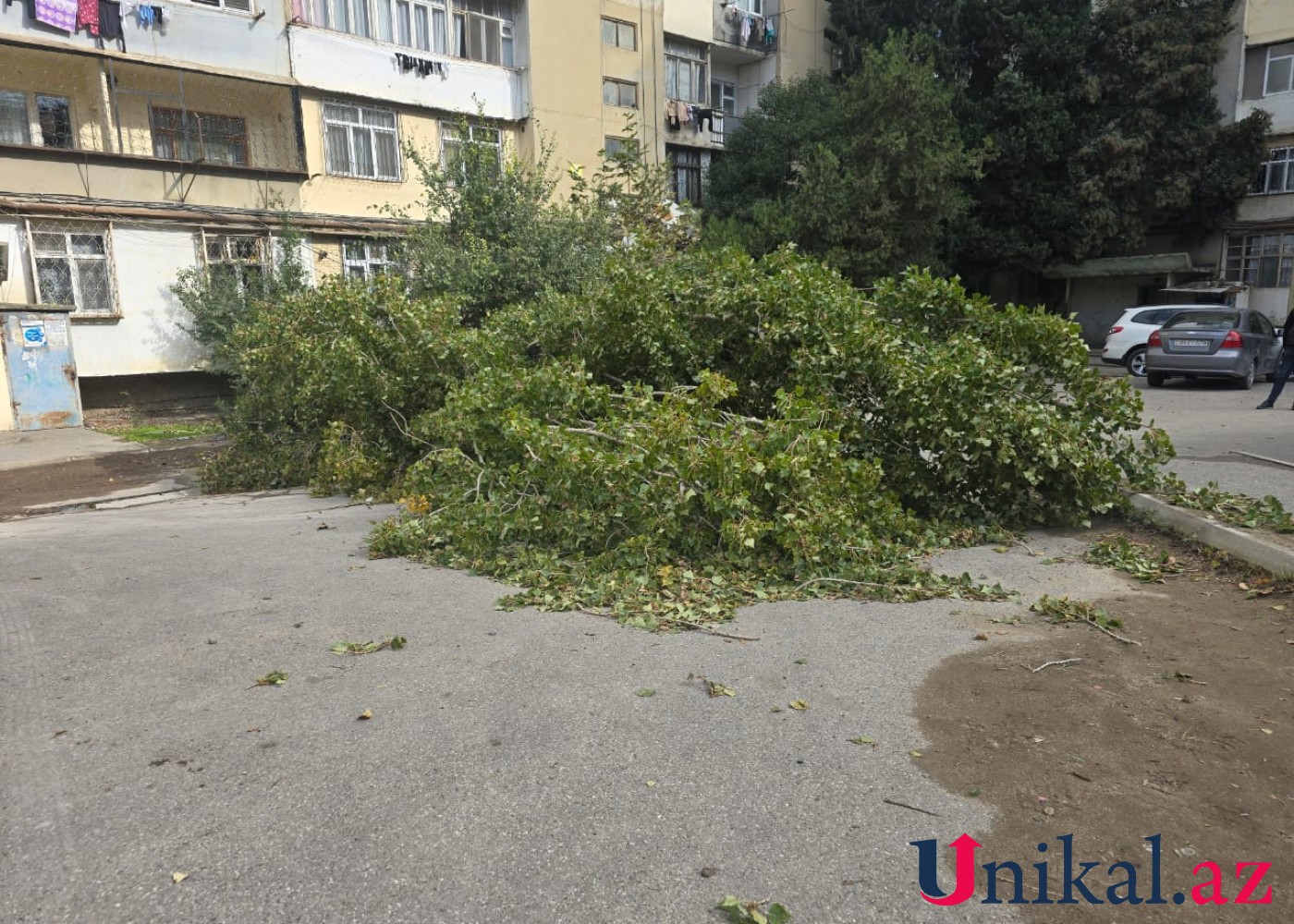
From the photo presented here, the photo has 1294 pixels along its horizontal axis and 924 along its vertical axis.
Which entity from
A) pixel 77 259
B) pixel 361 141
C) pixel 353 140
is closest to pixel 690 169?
pixel 361 141

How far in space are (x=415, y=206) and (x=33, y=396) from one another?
29.6 feet

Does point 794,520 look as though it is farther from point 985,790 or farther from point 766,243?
point 766,243

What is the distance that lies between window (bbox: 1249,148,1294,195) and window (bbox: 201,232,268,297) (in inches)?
1126

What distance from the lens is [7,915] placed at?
2527 mm

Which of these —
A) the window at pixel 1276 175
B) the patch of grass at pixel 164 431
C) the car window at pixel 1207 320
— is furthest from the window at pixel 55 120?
the window at pixel 1276 175

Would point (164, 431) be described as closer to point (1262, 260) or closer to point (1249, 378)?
point (1249, 378)

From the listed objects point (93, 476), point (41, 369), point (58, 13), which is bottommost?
point (93, 476)

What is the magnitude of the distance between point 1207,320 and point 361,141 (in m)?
Answer: 18.2

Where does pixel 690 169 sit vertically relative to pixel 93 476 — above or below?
above

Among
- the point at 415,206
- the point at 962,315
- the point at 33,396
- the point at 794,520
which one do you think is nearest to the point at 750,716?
the point at 794,520

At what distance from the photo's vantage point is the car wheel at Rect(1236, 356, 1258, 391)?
16766mm

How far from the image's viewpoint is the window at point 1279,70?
27203mm

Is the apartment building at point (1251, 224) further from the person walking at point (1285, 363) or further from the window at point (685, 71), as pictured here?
the person walking at point (1285, 363)

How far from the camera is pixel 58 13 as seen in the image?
1592 cm
